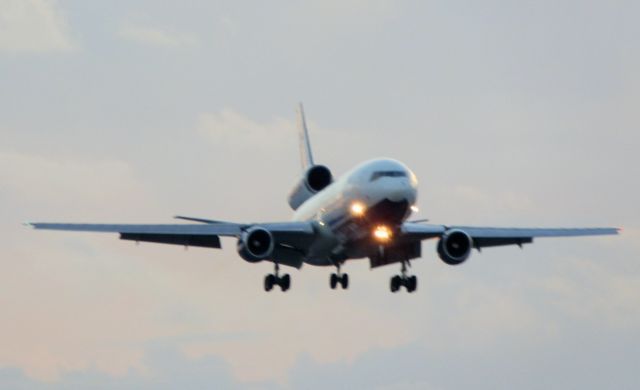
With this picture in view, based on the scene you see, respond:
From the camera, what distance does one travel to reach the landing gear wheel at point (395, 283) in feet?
Answer: 366

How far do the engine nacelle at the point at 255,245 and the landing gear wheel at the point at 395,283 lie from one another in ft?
24.8

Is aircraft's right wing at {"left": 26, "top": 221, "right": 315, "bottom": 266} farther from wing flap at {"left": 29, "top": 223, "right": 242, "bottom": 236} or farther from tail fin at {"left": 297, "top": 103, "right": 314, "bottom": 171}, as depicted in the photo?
tail fin at {"left": 297, "top": 103, "right": 314, "bottom": 171}

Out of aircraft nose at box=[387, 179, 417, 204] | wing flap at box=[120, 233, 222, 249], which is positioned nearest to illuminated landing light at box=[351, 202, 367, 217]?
aircraft nose at box=[387, 179, 417, 204]

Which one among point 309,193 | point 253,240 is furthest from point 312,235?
point 309,193

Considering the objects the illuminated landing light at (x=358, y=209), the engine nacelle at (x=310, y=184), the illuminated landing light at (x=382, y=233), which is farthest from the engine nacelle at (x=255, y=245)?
the engine nacelle at (x=310, y=184)

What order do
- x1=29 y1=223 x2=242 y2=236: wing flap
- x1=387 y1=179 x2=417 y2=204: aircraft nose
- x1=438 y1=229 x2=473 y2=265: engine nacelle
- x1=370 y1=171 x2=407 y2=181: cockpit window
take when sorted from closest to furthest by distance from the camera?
1. x1=387 y1=179 x2=417 y2=204: aircraft nose
2. x1=370 y1=171 x2=407 y2=181: cockpit window
3. x1=29 y1=223 x2=242 y2=236: wing flap
4. x1=438 y1=229 x2=473 y2=265: engine nacelle

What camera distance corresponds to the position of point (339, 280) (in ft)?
377

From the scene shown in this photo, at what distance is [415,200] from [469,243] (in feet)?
18.6

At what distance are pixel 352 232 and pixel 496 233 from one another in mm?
10281

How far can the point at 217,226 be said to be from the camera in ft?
365

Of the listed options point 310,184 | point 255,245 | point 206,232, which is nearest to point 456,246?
point 255,245

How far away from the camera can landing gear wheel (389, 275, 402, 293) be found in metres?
111

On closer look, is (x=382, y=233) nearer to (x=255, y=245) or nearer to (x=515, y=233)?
(x=255, y=245)

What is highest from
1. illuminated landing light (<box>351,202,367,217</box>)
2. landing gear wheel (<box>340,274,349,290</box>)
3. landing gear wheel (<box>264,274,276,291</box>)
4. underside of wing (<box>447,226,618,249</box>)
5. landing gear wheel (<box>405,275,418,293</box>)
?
underside of wing (<box>447,226,618,249</box>)
